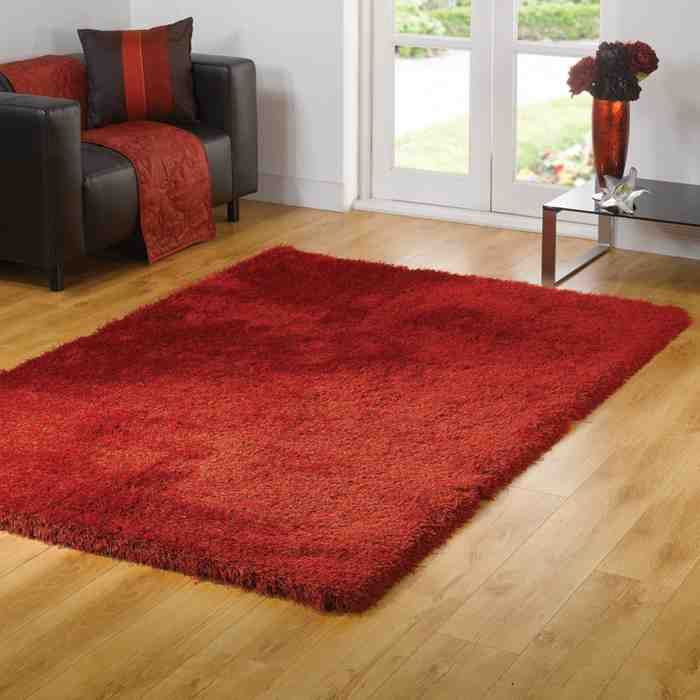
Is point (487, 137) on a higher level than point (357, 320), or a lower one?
higher

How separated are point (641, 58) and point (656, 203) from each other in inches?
19.8

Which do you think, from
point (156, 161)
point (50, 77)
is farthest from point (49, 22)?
point (156, 161)

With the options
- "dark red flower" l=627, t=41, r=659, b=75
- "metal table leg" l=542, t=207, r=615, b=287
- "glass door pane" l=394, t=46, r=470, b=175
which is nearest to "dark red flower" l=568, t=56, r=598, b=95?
"dark red flower" l=627, t=41, r=659, b=75

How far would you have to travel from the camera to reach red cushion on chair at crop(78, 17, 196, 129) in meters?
5.39

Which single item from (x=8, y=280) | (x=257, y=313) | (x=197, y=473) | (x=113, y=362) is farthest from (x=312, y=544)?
(x=8, y=280)

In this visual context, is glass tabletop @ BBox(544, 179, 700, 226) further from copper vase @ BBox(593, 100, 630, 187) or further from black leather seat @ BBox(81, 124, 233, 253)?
black leather seat @ BBox(81, 124, 233, 253)

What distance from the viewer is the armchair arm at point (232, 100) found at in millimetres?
5500

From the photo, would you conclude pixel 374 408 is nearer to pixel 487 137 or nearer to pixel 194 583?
pixel 194 583

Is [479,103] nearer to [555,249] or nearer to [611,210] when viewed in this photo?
[555,249]

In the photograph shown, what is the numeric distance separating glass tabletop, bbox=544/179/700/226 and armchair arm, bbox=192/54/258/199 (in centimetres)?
137

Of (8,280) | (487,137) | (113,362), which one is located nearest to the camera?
(113,362)

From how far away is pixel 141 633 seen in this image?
8.85 feet

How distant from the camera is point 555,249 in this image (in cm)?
495

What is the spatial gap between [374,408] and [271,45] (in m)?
2.62
